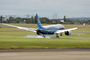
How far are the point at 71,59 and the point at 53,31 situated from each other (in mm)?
42424

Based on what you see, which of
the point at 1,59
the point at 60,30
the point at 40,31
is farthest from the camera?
the point at 60,30

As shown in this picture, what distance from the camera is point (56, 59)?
23094 mm

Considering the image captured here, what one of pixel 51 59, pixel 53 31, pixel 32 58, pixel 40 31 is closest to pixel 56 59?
pixel 51 59

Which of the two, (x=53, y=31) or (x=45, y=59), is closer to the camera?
(x=45, y=59)

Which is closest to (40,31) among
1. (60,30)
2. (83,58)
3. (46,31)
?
(46,31)

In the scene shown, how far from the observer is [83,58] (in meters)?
24.0

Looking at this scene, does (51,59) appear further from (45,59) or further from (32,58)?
Result: (32,58)

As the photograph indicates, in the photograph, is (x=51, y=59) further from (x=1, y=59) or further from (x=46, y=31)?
(x=46, y=31)

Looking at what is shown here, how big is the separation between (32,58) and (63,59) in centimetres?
352

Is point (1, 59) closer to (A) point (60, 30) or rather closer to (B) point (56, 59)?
(B) point (56, 59)

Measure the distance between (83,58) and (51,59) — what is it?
3.90m

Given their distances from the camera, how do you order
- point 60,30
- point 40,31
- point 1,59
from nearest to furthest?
point 1,59, point 40,31, point 60,30

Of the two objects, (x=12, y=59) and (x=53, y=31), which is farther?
(x=53, y=31)

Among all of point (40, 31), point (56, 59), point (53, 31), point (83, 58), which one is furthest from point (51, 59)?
point (53, 31)
